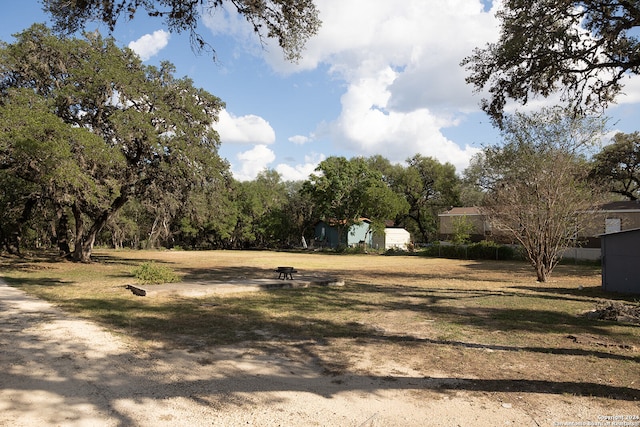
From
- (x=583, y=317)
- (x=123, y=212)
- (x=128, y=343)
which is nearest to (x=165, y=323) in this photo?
(x=128, y=343)

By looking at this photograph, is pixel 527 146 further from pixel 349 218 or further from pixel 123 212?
pixel 123 212

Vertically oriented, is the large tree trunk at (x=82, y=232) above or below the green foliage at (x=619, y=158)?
below

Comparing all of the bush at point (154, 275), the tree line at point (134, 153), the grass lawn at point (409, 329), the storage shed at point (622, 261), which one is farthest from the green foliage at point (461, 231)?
the bush at point (154, 275)

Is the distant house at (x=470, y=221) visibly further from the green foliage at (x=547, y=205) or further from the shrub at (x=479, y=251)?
the green foliage at (x=547, y=205)

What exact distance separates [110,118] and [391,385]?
18043mm

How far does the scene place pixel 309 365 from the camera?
19.0 ft

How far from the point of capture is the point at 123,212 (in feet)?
156

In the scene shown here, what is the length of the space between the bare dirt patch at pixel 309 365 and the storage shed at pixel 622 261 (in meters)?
4.76

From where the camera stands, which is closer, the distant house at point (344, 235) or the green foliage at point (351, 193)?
the green foliage at point (351, 193)

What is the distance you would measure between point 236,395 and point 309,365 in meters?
1.46

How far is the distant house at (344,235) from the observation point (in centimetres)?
5125

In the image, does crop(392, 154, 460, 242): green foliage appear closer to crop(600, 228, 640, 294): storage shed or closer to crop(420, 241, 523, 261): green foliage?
crop(420, 241, 523, 261): green foliage

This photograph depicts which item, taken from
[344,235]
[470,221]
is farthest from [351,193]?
[470,221]

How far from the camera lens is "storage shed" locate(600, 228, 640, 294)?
45.3ft
